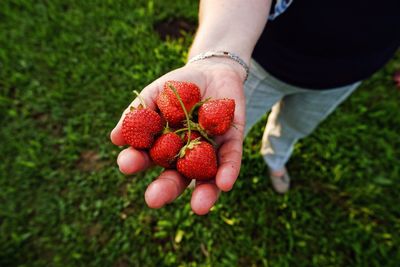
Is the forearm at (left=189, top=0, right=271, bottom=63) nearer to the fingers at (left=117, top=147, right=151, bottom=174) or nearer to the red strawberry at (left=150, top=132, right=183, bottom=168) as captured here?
the red strawberry at (left=150, top=132, right=183, bottom=168)

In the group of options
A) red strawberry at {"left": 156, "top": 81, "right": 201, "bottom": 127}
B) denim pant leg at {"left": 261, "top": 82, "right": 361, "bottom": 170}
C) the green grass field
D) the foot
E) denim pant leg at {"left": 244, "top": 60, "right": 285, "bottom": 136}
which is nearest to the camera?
red strawberry at {"left": 156, "top": 81, "right": 201, "bottom": 127}

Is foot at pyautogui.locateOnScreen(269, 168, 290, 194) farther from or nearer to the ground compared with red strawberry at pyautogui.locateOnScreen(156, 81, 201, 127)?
nearer to the ground

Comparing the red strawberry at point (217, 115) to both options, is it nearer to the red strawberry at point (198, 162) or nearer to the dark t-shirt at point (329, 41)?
the red strawberry at point (198, 162)

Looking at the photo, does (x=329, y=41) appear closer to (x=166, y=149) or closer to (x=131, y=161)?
(x=166, y=149)

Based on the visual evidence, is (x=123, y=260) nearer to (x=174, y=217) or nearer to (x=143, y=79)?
(x=174, y=217)

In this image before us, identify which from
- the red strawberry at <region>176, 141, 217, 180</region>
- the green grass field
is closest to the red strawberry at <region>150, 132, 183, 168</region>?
the red strawberry at <region>176, 141, 217, 180</region>

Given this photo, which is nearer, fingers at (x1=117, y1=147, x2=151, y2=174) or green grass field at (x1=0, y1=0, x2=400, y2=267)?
fingers at (x1=117, y1=147, x2=151, y2=174)

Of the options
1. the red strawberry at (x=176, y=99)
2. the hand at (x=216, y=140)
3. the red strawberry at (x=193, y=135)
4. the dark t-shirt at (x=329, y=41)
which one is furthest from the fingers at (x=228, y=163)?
the dark t-shirt at (x=329, y=41)

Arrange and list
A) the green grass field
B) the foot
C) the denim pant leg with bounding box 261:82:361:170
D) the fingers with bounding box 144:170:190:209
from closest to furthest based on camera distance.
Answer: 1. the fingers with bounding box 144:170:190:209
2. the denim pant leg with bounding box 261:82:361:170
3. the green grass field
4. the foot

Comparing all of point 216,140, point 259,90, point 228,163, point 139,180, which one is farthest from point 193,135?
point 139,180
